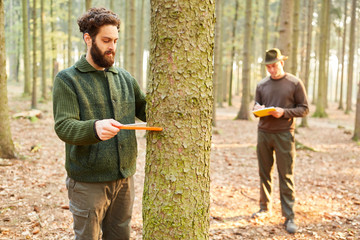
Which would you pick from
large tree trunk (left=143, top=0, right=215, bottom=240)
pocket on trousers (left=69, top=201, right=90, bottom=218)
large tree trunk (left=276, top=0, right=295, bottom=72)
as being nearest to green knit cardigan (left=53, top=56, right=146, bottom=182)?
pocket on trousers (left=69, top=201, right=90, bottom=218)

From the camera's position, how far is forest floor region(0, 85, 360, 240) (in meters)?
3.81

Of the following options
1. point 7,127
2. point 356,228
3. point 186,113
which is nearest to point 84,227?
point 186,113

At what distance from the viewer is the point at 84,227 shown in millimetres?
2203

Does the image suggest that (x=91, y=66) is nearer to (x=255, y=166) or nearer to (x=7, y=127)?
(x=7, y=127)

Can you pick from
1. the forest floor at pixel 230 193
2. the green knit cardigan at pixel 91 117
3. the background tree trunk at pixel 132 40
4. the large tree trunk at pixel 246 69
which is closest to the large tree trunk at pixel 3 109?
the forest floor at pixel 230 193

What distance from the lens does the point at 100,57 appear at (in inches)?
85.9

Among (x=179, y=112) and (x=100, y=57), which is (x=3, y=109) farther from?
(x=179, y=112)

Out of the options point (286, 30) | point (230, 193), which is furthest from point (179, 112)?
point (286, 30)

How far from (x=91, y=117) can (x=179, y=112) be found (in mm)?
690

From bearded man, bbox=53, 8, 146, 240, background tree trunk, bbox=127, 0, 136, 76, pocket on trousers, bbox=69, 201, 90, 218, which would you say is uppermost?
background tree trunk, bbox=127, 0, 136, 76

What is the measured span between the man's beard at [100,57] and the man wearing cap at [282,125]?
8.38 ft

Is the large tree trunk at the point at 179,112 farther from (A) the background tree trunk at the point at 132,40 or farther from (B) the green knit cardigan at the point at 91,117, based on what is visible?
(A) the background tree trunk at the point at 132,40

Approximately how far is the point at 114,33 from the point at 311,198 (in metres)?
4.65

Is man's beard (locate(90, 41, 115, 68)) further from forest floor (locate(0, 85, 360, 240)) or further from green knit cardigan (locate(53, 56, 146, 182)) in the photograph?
forest floor (locate(0, 85, 360, 240))
